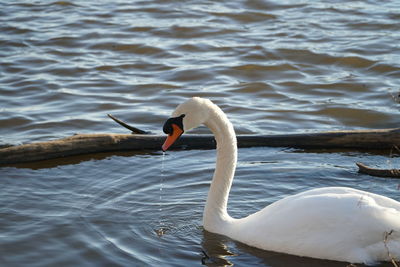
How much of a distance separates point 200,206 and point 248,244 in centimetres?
117

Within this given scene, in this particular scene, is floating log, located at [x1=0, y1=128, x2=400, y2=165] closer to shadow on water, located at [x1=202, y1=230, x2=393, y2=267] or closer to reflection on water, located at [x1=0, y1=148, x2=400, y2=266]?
reflection on water, located at [x1=0, y1=148, x2=400, y2=266]

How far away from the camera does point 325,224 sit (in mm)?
6098

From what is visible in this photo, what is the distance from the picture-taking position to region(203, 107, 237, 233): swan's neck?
6801 millimetres

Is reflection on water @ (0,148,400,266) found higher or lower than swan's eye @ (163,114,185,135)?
lower

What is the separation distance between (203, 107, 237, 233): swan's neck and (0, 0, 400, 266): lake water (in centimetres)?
15

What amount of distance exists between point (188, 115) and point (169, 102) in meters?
4.91

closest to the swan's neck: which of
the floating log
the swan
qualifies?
the swan

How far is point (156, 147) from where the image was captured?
9008mm

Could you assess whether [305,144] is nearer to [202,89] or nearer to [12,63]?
[202,89]

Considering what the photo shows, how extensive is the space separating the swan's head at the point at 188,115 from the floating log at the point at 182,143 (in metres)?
2.31

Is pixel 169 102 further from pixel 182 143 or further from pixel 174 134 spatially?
pixel 174 134

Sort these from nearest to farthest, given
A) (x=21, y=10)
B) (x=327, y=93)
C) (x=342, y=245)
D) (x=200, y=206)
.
A: (x=342, y=245)
(x=200, y=206)
(x=327, y=93)
(x=21, y=10)

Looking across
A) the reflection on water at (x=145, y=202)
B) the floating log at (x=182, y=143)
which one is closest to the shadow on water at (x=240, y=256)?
the reflection on water at (x=145, y=202)

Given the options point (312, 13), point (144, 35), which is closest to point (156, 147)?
point (144, 35)
